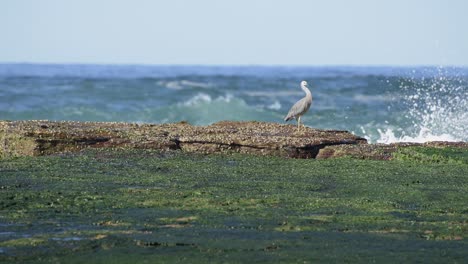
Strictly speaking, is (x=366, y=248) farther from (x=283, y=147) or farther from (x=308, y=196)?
(x=283, y=147)

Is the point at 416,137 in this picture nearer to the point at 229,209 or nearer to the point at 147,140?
the point at 147,140

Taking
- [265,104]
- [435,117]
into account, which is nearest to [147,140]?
[435,117]

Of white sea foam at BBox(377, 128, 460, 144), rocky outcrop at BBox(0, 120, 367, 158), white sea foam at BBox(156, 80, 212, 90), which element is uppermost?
rocky outcrop at BBox(0, 120, 367, 158)

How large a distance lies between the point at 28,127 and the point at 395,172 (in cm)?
461

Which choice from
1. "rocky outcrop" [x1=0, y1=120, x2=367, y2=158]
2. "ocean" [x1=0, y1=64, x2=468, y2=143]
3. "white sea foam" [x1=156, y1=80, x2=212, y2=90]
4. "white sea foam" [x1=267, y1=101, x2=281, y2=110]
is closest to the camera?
"rocky outcrop" [x1=0, y1=120, x2=367, y2=158]

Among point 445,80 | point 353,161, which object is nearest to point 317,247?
point 353,161

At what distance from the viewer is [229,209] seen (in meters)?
8.16

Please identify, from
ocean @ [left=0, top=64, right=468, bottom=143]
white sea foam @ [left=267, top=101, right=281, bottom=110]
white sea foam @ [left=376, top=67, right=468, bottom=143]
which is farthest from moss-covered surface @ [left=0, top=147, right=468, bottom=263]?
white sea foam @ [left=267, top=101, right=281, bottom=110]

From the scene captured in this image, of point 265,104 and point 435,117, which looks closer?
point 435,117

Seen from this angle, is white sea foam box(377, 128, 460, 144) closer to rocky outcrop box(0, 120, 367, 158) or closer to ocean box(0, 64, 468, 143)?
ocean box(0, 64, 468, 143)

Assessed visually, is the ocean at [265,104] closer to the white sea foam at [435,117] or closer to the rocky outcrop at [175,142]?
the white sea foam at [435,117]

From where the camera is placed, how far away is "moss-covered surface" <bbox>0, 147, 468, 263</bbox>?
21.8 ft

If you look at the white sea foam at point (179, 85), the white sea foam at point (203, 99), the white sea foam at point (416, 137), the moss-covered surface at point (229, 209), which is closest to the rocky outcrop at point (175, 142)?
the moss-covered surface at point (229, 209)

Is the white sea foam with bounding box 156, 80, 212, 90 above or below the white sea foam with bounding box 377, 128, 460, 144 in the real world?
below
